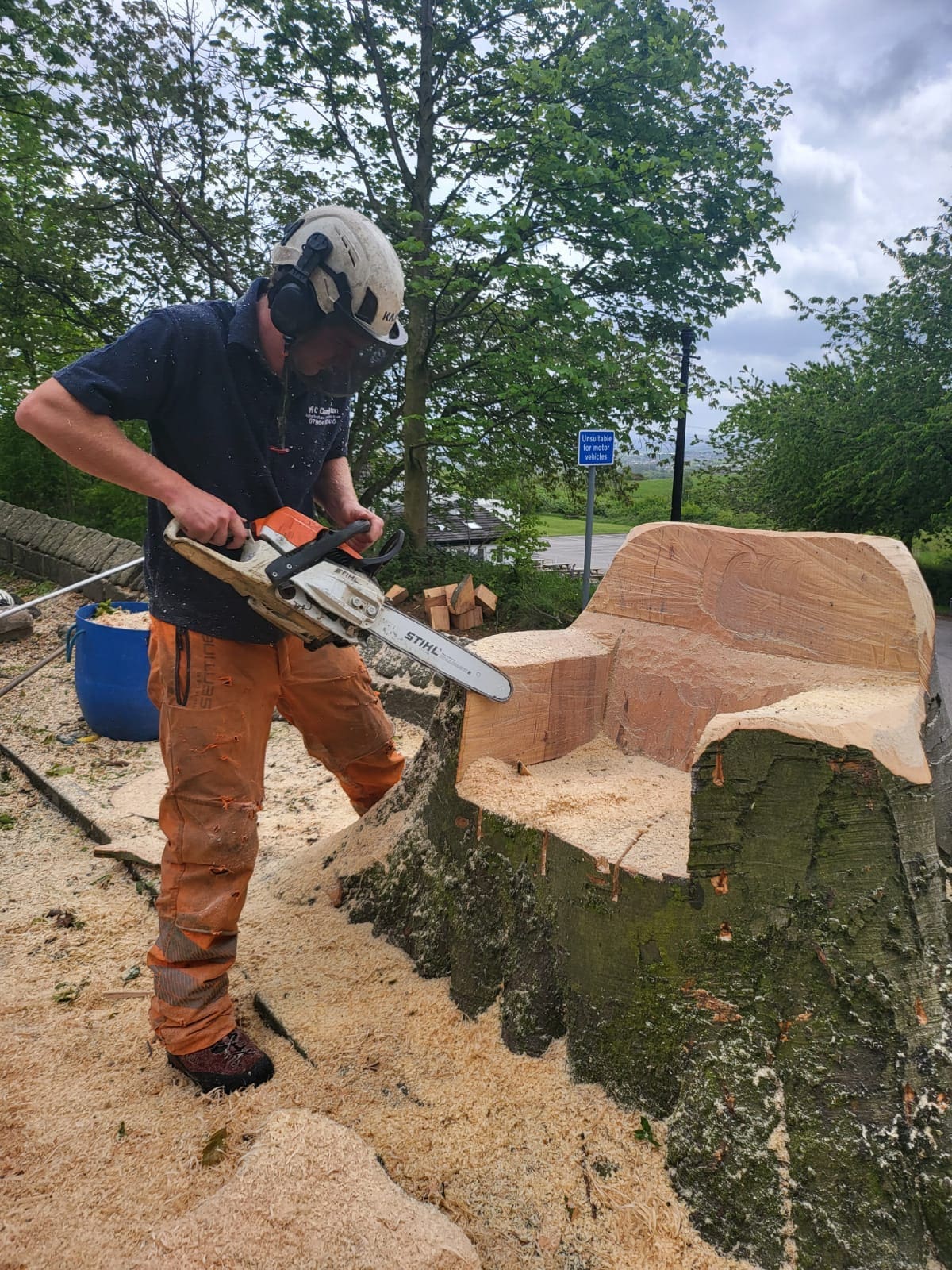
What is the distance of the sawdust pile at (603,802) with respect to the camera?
4.65ft

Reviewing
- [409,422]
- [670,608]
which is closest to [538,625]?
[409,422]

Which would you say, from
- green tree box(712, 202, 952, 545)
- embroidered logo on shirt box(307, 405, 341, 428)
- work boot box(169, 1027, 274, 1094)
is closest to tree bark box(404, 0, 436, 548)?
embroidered logo on shirt box(307, 405, 341, 428)

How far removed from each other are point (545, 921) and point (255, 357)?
1299 mm

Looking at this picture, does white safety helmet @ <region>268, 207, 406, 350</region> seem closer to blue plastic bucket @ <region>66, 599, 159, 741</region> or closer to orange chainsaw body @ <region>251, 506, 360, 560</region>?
orange chainsaw body @ <region>251, 506, 360, 560</region>

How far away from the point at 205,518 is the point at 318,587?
25cm

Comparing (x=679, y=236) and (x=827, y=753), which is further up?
(x=679, y=236)

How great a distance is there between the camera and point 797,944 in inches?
48.2

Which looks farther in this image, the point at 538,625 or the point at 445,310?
the point at 445,310

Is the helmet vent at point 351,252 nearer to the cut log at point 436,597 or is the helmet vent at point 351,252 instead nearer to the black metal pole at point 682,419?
the cut log at point 436,597

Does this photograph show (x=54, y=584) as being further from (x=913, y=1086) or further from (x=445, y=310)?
(x=913, y=1086)

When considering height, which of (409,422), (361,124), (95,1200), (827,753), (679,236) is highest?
(361,124)

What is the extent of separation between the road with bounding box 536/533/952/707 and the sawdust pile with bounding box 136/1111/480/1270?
1.74m

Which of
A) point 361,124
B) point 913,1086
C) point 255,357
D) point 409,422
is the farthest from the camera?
point 409,422

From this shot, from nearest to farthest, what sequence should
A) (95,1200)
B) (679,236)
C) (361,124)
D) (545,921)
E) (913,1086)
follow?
1. (913,1086)
2. (95,1200)
3. (545,921)
4. (679,236)
5. (361,124)
